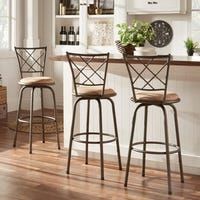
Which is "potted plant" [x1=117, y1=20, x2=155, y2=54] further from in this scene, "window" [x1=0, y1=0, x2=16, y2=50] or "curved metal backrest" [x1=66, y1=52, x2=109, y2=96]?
"window" [x1=0, y1=0, x2=16, y2=50]

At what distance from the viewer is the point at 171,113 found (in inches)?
170

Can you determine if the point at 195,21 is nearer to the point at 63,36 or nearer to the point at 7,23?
the point at 63,36

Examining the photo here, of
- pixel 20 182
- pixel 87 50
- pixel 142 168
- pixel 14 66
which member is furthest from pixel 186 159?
pixel 14 66

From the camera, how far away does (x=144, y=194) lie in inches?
148

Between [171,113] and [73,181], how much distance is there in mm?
1053

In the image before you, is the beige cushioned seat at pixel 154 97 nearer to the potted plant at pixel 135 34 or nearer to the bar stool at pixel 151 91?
the bar stool at pixel 151 91

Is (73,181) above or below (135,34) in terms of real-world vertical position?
below

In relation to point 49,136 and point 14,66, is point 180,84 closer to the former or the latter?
point 49,136

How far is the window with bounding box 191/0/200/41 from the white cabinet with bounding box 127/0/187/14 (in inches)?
6.1

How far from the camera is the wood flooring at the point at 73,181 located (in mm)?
3719

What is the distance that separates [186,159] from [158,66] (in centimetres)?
86

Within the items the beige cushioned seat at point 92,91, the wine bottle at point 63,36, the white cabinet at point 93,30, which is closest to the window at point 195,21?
the white cabinet at point 93,30

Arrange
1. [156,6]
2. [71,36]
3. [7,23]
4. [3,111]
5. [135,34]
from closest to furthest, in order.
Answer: [135,34] < [156,6] < [3,111] < [7,23] < [71,36]

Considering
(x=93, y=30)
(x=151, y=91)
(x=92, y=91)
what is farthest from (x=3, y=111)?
(x=151, y=91)
